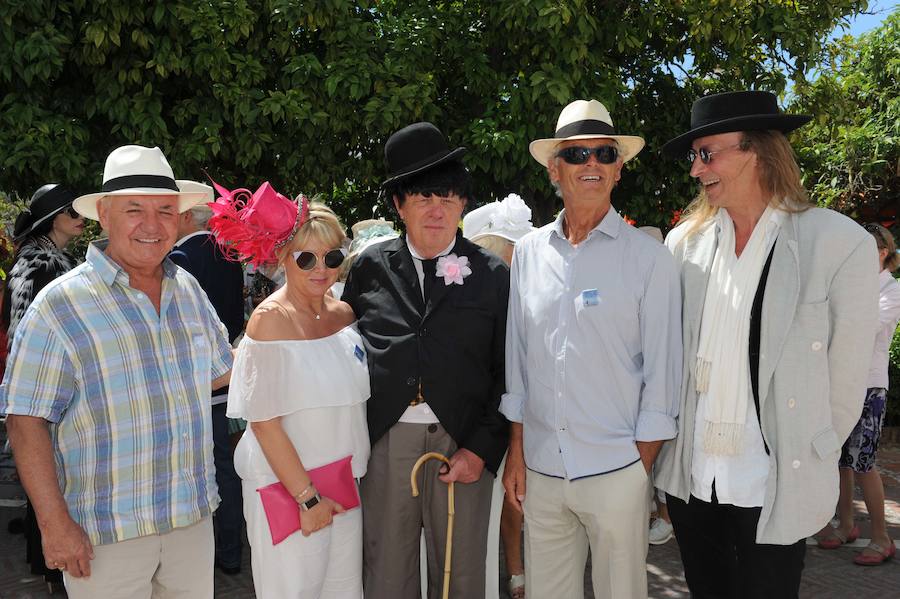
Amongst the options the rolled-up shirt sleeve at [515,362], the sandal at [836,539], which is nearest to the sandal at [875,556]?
the sandal at [836,539]

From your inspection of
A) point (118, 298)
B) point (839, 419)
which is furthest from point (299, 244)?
point (839, 419)

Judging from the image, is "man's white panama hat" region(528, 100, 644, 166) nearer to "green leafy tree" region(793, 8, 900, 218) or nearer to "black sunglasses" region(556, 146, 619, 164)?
"black sunglasses" region(556, 146, 619, 164)

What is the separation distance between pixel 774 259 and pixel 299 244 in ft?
5.78

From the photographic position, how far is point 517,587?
14.6 ft

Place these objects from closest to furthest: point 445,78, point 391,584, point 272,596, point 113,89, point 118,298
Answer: point 118,298 < point 272,596 < point 391,584 < point 113,89 < point 445,78

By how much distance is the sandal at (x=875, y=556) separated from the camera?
190 inches

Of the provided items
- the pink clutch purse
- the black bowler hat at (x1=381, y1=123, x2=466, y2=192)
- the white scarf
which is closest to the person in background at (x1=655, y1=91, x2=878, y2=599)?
the white scarf

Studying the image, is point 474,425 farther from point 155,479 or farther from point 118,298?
point 118,298

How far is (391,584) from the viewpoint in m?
3.07

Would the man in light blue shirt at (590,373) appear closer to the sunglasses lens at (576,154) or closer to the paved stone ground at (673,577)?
the sunglasses lens at (576,154)

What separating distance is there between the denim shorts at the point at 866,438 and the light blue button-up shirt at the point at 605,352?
273cm

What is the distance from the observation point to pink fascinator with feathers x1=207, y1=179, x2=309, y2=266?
9.45 feet

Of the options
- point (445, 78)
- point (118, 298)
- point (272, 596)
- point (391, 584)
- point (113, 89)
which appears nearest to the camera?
point (118, 298)

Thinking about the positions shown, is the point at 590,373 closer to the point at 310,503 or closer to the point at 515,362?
the point at 515,362
